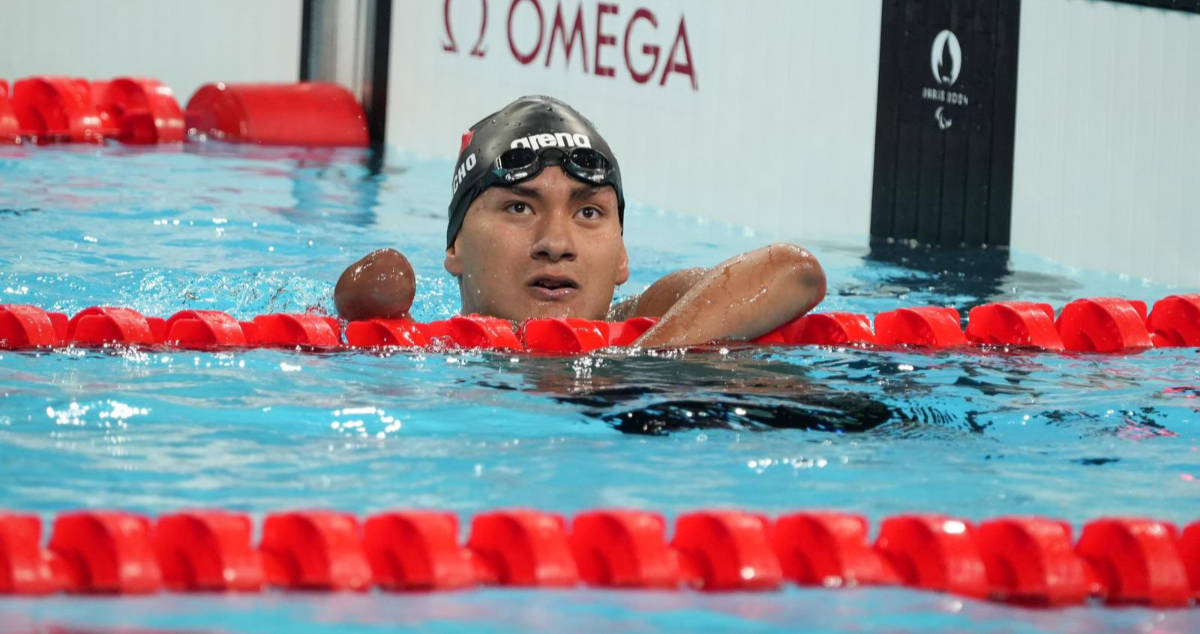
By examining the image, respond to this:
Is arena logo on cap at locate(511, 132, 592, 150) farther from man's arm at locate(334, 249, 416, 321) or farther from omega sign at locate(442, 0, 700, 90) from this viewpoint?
omega sign at locate(442, 0, 700, 90)

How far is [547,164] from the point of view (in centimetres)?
404

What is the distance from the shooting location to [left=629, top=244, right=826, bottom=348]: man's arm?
149 inches

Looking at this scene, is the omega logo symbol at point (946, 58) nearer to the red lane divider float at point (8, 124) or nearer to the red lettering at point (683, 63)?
the red lettering at point (683, 63)

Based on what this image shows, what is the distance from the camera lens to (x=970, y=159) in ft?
27.5

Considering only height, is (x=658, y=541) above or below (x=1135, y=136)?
below

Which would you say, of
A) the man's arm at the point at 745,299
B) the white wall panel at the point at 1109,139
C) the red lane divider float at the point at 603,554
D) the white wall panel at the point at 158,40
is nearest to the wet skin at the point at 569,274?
the man's arm at the point at 745,299

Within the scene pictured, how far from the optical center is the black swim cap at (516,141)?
13.4ft

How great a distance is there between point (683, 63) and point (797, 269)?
4519mm

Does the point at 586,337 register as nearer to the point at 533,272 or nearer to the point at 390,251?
the point at 533,272

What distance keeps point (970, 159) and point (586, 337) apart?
496cm

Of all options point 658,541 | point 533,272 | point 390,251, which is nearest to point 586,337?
point 533,272

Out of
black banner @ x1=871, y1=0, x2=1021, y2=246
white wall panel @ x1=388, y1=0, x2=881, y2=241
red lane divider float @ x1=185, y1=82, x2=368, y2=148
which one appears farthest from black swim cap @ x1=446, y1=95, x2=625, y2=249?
red lane divider float @ x1=185, y1=82, x2=368, y2=148

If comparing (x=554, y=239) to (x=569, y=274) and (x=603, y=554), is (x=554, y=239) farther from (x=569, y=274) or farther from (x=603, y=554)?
(x=603, y=554)

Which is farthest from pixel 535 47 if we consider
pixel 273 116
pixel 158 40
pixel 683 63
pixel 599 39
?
pixel 158 40
